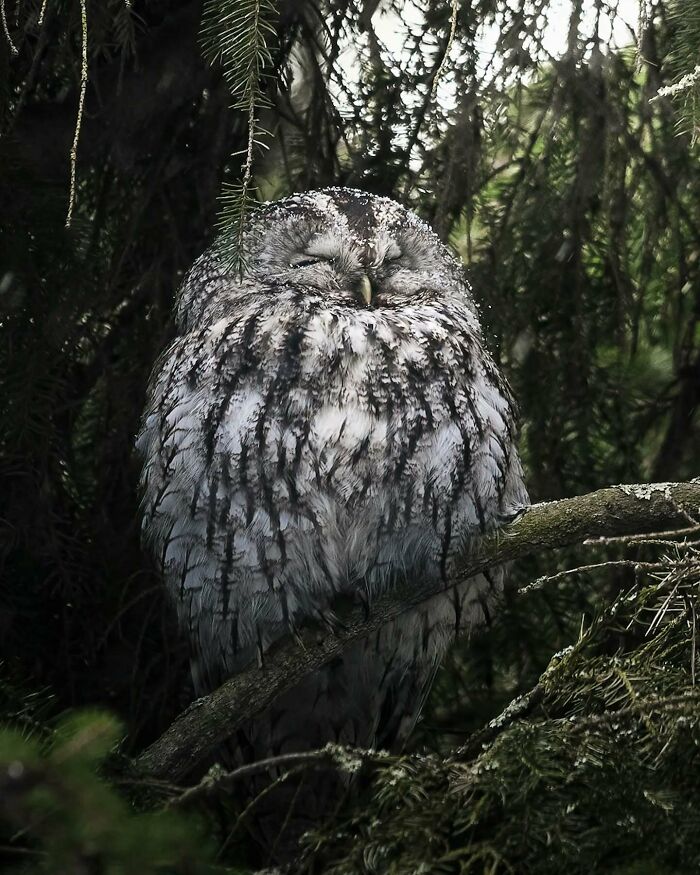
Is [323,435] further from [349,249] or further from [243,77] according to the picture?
[243,77]

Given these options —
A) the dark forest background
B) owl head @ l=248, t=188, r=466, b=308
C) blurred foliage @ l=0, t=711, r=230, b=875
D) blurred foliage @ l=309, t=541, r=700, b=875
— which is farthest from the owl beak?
blurred foliage @ l=0, t=711, r=230, b=875

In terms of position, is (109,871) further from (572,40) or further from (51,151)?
(572,40)

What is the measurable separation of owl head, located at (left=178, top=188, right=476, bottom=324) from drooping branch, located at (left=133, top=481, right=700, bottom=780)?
0.62 m

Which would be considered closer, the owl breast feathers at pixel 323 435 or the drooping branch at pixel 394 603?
the drooping branch at pixel 394 603

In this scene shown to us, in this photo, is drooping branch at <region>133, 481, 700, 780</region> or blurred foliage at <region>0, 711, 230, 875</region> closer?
blurred foliage at <region>0, 711, 230, 875</region>

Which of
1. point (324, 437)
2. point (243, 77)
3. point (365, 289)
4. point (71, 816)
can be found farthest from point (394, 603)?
point (71, 816)

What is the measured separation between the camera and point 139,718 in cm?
270

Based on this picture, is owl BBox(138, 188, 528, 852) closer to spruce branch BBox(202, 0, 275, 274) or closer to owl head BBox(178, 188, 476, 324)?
owl head BBox(178, 188, 476, 324)

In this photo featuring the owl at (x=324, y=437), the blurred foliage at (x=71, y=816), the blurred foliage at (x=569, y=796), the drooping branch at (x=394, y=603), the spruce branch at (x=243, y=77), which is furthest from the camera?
the owl at (x=324, y=437)

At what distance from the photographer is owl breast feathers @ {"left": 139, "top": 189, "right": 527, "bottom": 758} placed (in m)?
2.11

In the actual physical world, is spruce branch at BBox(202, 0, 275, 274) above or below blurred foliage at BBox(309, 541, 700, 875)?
above

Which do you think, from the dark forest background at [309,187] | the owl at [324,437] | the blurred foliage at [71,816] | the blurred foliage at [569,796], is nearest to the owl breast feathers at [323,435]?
the owl at [324,437]

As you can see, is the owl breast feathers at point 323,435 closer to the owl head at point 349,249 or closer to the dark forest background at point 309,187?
the owl head at point 349,249

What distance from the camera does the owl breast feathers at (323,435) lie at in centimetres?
211
